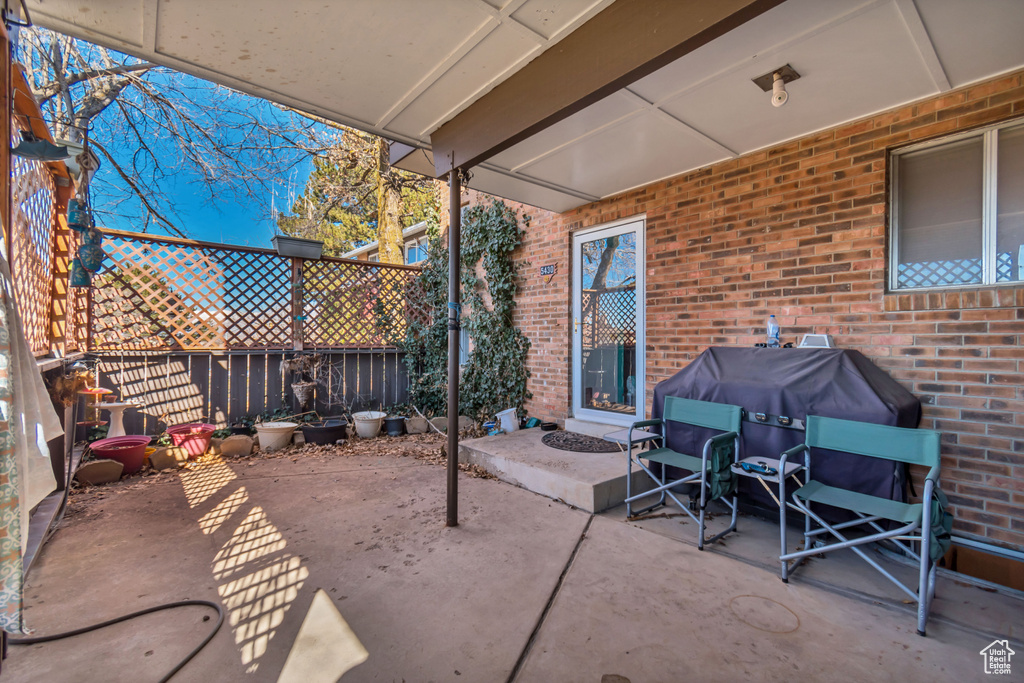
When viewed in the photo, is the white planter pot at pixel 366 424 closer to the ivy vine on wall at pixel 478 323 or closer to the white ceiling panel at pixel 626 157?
the ivy vine on wall at pixel 478 323

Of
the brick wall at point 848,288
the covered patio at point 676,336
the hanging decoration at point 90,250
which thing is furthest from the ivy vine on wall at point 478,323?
the hanging decoration at point 90,250

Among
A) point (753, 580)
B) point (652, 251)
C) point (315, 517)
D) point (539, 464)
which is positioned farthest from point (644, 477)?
point (315, 517)

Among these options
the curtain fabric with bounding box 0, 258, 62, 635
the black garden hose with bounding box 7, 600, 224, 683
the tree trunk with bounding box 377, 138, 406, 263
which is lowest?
the black garden hose with bounding box 7, 600, 224, 683

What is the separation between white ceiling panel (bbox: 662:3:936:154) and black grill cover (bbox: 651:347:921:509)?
159 centimetres

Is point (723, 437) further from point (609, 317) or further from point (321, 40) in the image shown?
point (321, 40)

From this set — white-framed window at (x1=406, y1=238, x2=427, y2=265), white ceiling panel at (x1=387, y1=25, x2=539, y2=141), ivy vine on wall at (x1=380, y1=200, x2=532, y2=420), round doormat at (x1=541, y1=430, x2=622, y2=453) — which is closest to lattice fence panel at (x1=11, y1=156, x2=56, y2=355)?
white ceiling panel at (x1=387, y1=25, x2=539, y2=141)

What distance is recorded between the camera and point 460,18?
82.5 inches

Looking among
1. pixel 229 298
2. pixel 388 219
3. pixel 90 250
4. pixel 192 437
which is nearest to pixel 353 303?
pixel 229 298

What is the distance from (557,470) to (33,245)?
14.5 feet

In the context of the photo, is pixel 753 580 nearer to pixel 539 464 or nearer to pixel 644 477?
pixel 644 477

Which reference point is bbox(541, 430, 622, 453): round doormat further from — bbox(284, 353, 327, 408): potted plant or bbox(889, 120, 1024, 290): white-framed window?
bbox(284, 353, 327, 408): potted plant

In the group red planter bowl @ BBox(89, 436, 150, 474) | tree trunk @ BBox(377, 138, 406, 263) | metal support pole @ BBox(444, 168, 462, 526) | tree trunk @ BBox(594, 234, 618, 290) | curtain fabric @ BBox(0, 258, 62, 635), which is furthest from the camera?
tree trunk @ BBox(377, 138, 406, 263)

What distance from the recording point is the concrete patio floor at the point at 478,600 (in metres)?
1.68

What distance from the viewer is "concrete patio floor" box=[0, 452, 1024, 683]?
1.68m
